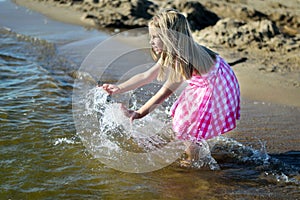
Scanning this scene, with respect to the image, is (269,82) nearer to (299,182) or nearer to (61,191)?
(299,182)

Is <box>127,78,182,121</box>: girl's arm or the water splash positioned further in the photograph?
the water splash

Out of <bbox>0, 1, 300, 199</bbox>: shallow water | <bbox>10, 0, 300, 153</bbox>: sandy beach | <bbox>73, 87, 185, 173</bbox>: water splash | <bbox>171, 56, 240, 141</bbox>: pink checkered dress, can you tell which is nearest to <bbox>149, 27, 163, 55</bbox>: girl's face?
<bbox>171, 56, 240, 141</bbox>: pink checkered dress

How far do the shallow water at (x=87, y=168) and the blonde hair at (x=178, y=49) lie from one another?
0.83m

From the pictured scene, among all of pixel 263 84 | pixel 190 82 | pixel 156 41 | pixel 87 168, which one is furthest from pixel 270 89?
pixel 87 168

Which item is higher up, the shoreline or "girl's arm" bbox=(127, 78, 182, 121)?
"girl's arm" bbox=(127, 78, 182, 121)

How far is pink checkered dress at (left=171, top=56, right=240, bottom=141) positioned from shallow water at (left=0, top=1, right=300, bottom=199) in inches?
14.5

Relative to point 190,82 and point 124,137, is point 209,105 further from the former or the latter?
point 124,137

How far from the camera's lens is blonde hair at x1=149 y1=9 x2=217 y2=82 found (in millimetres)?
3285

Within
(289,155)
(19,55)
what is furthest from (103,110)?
(19,55)

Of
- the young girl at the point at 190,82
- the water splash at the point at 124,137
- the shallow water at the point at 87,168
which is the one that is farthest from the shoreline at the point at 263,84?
the young girl at the point at 190,82

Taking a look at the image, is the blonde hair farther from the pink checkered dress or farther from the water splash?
the water splash

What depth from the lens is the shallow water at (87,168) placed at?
327cm

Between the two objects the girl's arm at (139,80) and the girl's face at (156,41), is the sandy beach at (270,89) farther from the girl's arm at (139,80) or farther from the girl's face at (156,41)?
the girl's face at (156,41)

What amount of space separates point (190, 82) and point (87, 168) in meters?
1.09
